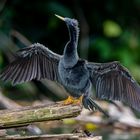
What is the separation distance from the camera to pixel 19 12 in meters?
14.2

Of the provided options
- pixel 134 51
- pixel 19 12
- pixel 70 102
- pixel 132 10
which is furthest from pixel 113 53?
pixel 70 102

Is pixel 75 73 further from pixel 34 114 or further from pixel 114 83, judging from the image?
pixel 34 114

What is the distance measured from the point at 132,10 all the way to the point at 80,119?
5.29 m

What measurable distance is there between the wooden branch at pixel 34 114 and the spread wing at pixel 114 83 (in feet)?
3.23

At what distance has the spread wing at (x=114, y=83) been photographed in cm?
658

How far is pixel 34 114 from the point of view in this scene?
5.58 m

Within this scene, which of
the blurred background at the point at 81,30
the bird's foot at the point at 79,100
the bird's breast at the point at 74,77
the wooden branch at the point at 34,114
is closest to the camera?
the wooden branch at the point at 34,114

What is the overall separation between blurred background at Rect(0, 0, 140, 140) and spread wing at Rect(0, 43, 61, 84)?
476 centimetres

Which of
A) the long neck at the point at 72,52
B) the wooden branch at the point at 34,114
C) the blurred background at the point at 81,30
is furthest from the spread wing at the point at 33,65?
the blurred background at the point at 81,30

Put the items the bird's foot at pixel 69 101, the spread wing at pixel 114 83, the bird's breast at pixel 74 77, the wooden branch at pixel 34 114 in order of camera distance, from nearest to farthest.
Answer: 1. the wooden branch at pixel 34 114
2. the bird's foot at pixel 69 101
3. the bird's breast at pixel 74 77
4. the spread wing at pixel 114 83

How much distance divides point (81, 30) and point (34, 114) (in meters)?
8.46

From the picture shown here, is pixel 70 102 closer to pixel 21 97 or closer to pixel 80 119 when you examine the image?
pixel 80 119

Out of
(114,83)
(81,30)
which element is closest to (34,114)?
(114,83)

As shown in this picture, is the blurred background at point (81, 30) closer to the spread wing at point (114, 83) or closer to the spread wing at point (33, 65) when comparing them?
the spread wing at point (33, 65)
